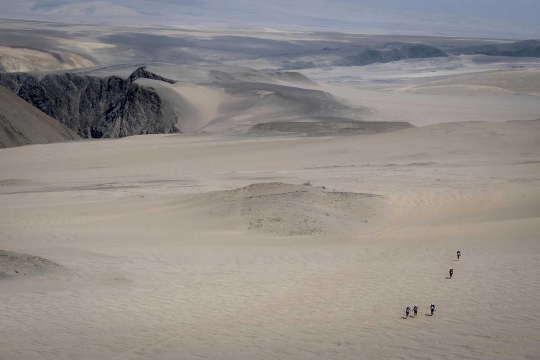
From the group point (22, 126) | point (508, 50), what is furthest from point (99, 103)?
point (508, 50)

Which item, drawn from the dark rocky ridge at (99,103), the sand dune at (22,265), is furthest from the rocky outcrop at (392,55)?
the sand dune at (22,265)

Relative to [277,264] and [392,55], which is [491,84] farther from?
[277,264]

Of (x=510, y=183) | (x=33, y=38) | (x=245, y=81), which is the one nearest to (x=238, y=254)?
(x=510, y=183)

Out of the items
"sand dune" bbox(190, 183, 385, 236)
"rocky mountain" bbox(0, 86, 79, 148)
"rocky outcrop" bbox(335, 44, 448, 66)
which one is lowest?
"rocky mountain" bbox(0, 86, 79, 148)

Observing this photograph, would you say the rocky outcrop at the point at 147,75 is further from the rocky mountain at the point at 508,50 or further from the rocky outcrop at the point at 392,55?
the rocky mountain at the point at 508,50

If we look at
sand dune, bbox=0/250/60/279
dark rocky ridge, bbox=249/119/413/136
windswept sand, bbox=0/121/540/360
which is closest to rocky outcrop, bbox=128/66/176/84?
dark rocky ridge, bbox=249/119/413/136

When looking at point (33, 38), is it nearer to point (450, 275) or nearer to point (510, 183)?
point (510, 183)

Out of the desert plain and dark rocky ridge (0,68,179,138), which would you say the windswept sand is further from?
dark rocky ridge (0,68,179,138)
